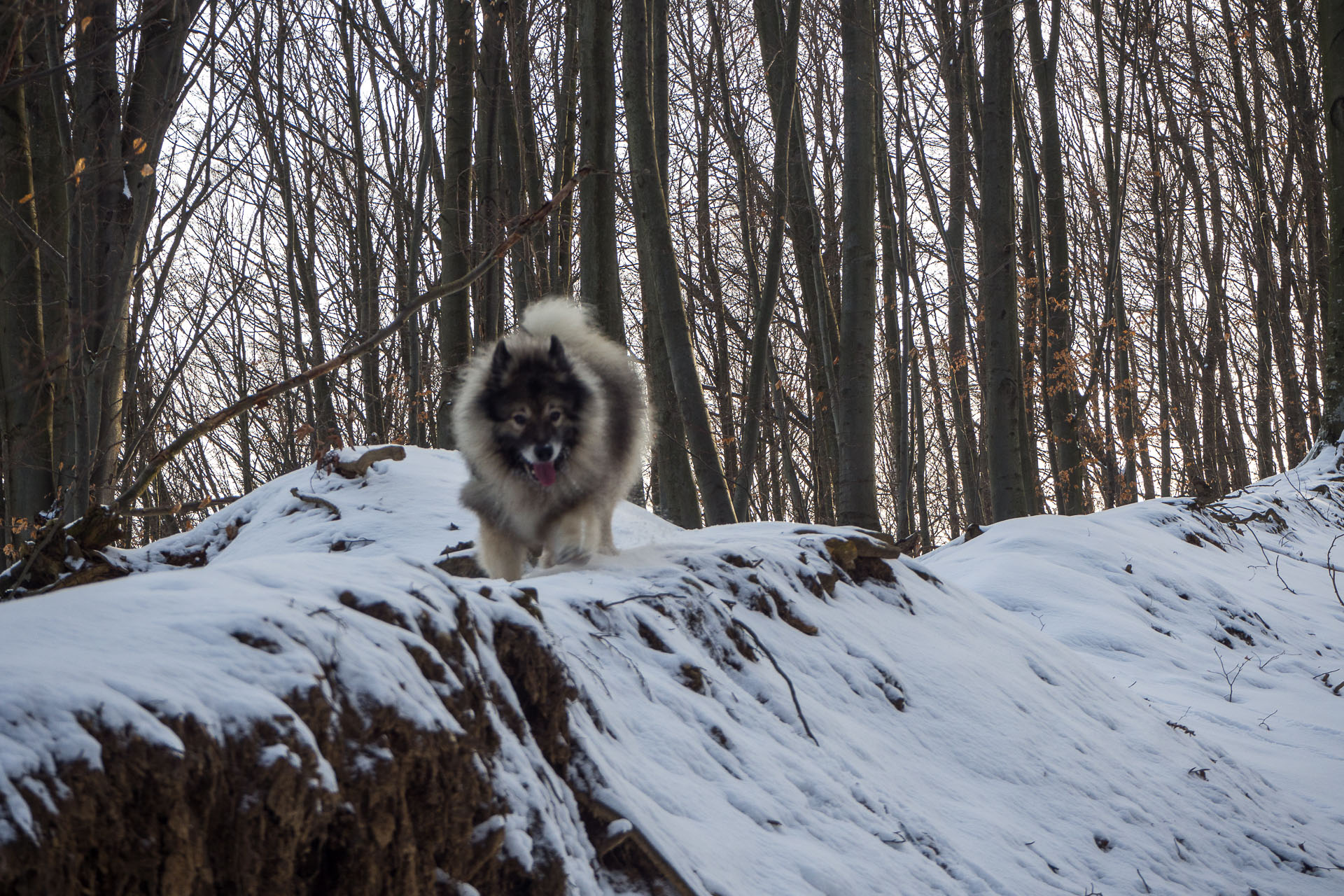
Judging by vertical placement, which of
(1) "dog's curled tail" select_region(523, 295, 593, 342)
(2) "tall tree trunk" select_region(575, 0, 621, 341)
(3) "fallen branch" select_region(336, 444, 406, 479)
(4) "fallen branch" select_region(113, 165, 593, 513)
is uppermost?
(2) "tall tree trunk" select_region(575, 0, 621, 341)

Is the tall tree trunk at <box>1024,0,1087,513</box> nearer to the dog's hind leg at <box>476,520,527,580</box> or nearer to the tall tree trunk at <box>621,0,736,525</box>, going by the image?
the tall tree trunk at <box>621,0,736,525</box>

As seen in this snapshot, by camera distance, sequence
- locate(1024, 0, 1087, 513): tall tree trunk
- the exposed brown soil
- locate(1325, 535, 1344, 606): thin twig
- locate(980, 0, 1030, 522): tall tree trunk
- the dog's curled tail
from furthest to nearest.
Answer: locate(1024, 0, 1087, 513): tall tree trunk → locate(980, 0, 1030, 522): tall tree trunk → locate(1325, 535, 1344, 606): thin twig → the dog's curled tail → the exposed brown soil

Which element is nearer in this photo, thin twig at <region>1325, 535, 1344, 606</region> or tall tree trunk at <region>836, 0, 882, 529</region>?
thin twig at <region>1325, 535, 1344, 606</region>

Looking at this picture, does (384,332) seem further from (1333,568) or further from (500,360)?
(1333,568)

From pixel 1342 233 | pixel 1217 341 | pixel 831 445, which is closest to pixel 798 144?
pixel 831 445

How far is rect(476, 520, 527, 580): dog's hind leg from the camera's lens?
4.86m

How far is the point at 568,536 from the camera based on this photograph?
4.98 m

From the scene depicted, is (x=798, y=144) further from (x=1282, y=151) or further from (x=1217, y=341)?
(x=1217, y=341)

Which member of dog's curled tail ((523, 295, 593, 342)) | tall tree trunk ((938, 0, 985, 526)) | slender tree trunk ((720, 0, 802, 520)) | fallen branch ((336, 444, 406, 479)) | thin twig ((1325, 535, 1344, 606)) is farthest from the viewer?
tall tree trunk ((938, 0, 985, 526))

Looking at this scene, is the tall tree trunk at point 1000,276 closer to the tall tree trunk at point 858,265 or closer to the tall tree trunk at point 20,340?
the tall tree trunk at point 858,265

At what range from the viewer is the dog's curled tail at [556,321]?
5504 millimetres

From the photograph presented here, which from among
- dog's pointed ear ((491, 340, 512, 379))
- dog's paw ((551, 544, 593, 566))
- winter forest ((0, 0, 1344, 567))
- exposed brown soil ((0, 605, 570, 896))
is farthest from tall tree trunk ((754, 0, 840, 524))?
exposed brown soil ((0, 605, 570, 896))

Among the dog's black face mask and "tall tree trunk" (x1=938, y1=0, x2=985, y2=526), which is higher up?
"tall tree trunk" (x1=938, y1=0, x2=985, y2=526)

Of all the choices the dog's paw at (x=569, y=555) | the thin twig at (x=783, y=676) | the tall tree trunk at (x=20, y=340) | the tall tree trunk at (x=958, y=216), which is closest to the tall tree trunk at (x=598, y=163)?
the dog's paw at (x=569, y=555)
